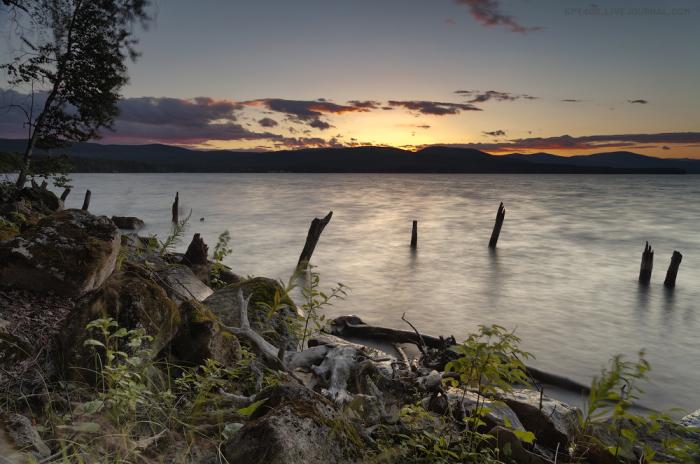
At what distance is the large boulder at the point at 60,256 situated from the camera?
536 cm

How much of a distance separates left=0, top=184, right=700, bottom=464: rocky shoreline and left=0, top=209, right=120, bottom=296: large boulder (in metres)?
0.02

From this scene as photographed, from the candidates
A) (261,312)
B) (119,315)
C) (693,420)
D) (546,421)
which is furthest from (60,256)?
(693,420)

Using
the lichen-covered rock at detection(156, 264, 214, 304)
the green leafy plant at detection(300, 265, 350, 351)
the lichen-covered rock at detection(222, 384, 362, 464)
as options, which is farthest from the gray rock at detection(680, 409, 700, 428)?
the lichen-covered rock at detection(156, 264, 214, 304)

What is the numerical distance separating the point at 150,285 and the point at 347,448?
2.70m

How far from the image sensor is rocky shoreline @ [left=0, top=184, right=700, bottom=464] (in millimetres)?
3074

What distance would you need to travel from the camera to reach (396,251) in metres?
28.8

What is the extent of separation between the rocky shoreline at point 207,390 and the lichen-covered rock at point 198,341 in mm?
15

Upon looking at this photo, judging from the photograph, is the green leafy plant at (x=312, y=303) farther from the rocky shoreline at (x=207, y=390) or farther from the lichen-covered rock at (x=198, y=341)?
the lichen-covered rock at (x=198, y=341)

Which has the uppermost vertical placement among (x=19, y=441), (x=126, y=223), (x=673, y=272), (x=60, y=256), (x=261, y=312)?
(x=60, y=256)

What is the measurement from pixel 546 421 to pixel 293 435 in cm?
383

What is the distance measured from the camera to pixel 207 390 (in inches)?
154

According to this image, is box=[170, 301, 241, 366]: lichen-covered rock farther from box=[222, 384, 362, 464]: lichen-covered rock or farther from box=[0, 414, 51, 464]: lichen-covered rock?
box=[0, 414, 51, 464]: lichen-covered rock

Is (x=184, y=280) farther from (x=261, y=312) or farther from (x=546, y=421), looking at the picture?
(x=546, y=421)

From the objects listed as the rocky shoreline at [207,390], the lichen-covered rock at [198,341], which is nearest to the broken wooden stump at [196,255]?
the rocky shoreline at [207,390]
